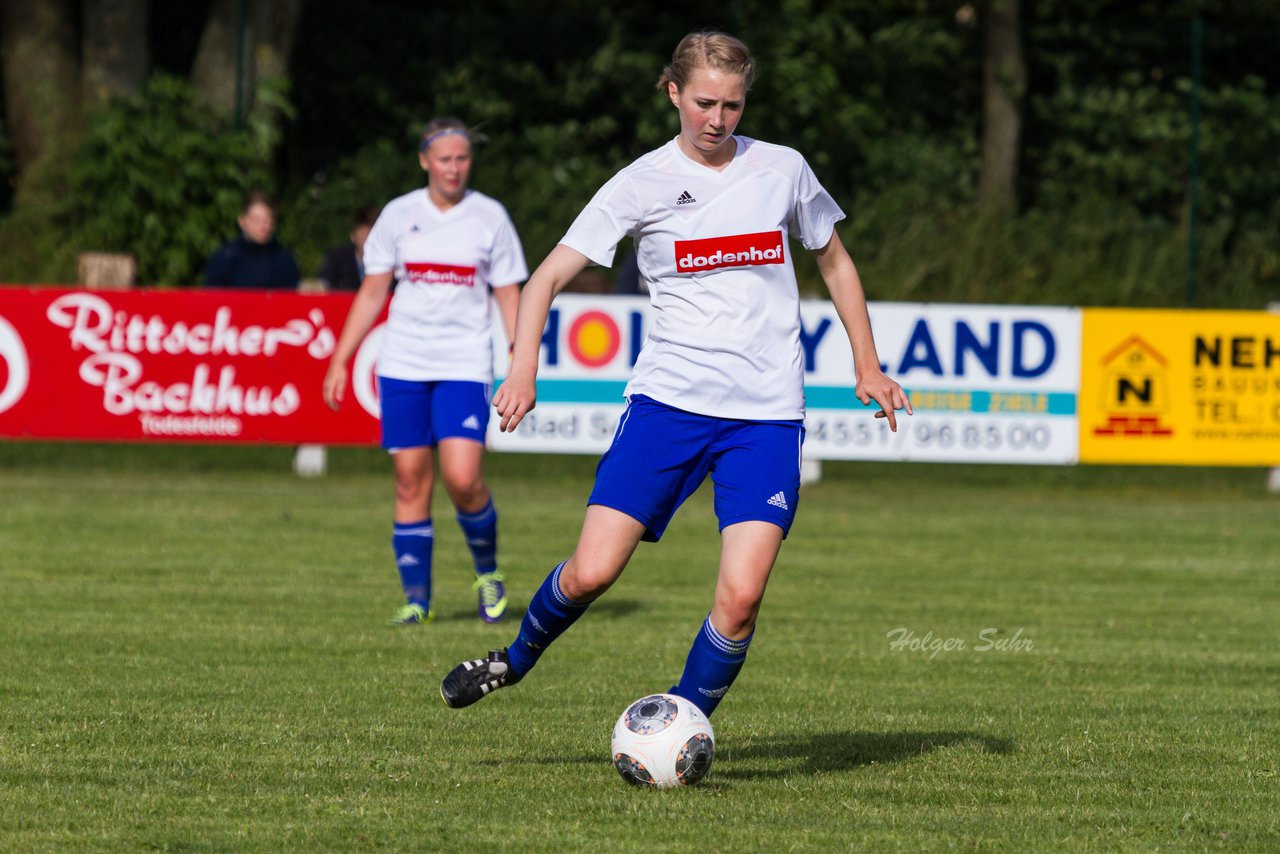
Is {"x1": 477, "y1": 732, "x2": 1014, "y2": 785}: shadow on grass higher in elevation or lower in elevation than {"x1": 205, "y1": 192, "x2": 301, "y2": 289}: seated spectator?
lower

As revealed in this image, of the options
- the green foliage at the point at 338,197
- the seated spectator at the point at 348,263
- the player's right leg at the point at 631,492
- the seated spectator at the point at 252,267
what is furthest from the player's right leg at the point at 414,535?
the green foliage at the point at 338,197

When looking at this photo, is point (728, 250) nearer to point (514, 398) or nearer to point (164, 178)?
point (514, 398)

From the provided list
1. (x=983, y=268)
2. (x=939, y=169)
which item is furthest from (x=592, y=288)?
(x=939, y=169)

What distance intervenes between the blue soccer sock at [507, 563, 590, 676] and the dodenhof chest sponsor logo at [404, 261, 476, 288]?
328 centimetres

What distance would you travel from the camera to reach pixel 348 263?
1647 centimetres

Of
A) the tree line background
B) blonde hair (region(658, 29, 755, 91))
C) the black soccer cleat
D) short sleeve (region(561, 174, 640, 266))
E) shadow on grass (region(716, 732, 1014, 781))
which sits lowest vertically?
shadow on grass (region(716, 732, 1014, 781))

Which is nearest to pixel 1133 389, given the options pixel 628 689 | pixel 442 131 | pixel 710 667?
pixel 442 131

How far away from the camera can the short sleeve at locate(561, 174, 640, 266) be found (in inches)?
220

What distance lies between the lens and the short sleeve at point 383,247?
890 centimetres

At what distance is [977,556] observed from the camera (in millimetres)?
12008

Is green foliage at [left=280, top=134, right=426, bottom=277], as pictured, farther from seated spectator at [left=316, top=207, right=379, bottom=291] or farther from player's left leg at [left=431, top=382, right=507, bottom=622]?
player's left leg at [left=431, top=382, right=507, bottom=622]

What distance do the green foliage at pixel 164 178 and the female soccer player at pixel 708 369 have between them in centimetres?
1372

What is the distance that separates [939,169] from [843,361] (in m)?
7.16

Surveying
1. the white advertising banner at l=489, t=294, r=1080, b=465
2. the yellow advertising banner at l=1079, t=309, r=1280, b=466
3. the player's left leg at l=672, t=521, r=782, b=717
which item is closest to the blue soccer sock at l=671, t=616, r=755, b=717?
the player's left leg at l=672, t=521, r=782, b=717
